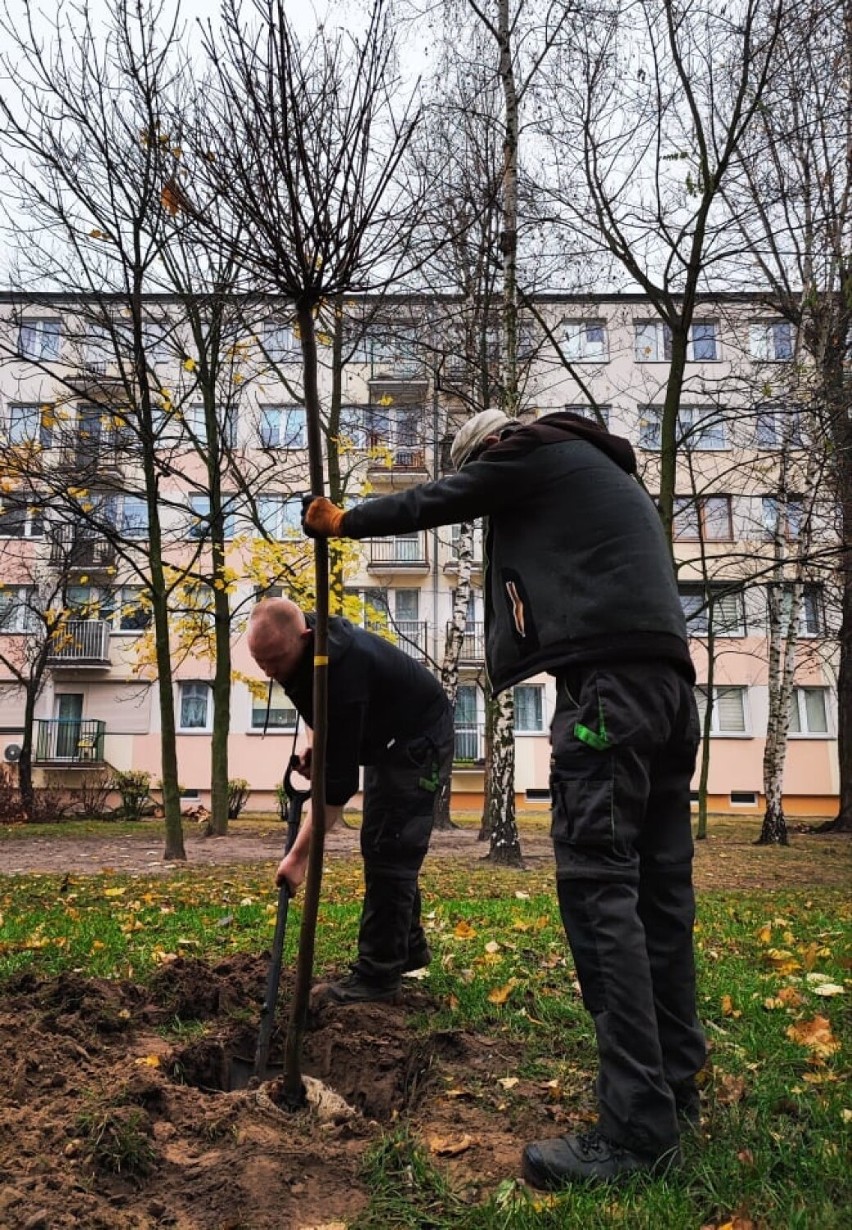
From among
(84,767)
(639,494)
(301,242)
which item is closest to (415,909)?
(639,494)

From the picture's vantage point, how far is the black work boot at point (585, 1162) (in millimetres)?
2156

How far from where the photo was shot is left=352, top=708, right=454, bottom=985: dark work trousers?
3889mm

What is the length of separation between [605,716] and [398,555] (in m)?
29.7

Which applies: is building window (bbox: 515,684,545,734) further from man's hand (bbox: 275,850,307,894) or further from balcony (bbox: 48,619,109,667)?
man's hand (bbox: 275,850,307,894)

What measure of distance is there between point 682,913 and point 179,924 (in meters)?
3.89

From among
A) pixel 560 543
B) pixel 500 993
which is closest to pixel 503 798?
pixel 500 993

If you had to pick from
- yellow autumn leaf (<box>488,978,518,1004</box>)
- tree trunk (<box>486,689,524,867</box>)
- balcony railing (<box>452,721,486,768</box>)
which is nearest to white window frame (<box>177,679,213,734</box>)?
balcony railing (<box>452,721,486,768</box>)

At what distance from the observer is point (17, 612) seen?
3039cm

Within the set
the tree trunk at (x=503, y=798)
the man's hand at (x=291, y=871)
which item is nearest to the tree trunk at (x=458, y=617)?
the tree trunk at (x=503, y=798)

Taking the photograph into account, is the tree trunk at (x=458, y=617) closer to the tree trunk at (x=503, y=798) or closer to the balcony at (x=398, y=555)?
the tree trunk at (x=503, y=798)

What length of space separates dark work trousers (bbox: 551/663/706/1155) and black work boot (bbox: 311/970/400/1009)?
4.92ft

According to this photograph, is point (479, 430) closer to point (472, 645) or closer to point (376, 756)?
point (376, 756)

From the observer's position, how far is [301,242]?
263cm

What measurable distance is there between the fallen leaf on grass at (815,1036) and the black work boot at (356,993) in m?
1.56
